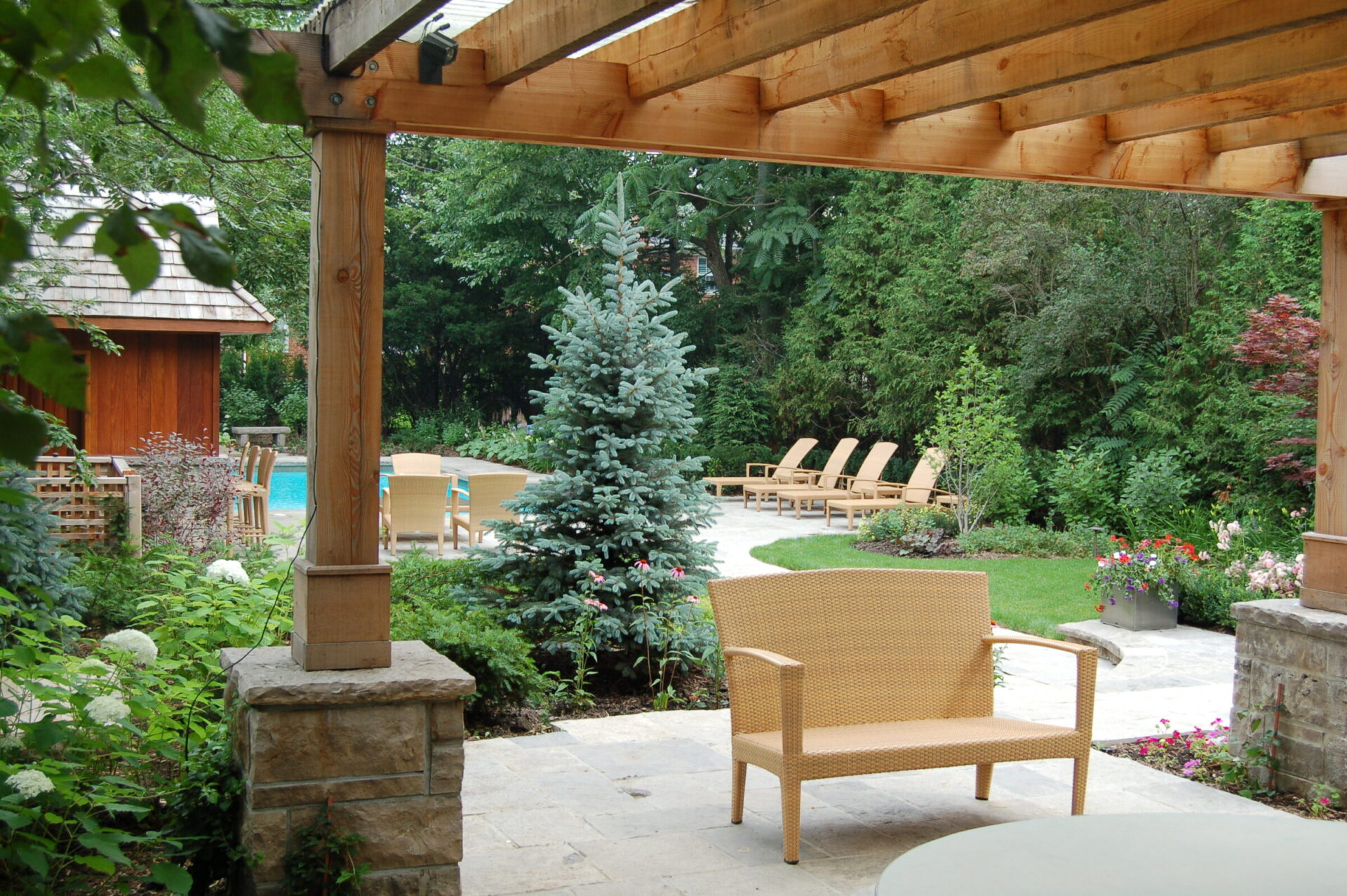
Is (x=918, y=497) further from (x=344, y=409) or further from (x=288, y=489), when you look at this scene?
(x=344, y=409)

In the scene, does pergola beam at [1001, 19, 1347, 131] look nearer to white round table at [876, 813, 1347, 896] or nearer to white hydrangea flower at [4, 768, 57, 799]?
white round table at [876, 813, 1347, 896]

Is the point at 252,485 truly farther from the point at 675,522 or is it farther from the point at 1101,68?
the point at 1101,68

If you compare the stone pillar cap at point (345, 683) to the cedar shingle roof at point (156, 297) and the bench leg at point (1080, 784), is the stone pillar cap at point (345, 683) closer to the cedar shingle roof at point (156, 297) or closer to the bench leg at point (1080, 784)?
the bench leg at point (1080, 784)

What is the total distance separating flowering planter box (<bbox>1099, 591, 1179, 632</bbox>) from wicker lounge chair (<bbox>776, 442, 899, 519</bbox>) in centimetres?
662

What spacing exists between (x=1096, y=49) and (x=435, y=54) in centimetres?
182

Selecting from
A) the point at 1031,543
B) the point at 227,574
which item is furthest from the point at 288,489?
the point at 227,574

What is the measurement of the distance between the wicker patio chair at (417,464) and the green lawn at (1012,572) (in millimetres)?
3913

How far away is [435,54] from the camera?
10.6 ft

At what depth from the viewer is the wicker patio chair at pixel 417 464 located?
13.0 m

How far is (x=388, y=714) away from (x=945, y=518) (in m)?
10.2

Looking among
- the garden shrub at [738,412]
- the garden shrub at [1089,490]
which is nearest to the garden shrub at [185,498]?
the garden shrub at [1089,490]

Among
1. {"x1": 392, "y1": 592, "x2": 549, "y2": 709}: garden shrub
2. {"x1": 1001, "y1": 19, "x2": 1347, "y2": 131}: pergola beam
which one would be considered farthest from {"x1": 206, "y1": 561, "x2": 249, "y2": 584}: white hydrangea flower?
{"x1": 1001, "y1": 19, "x2": 1347, "y2": 131}: pergola beam

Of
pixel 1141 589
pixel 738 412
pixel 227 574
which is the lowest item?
pixel 1141 589

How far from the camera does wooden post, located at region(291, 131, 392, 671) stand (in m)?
3.20
